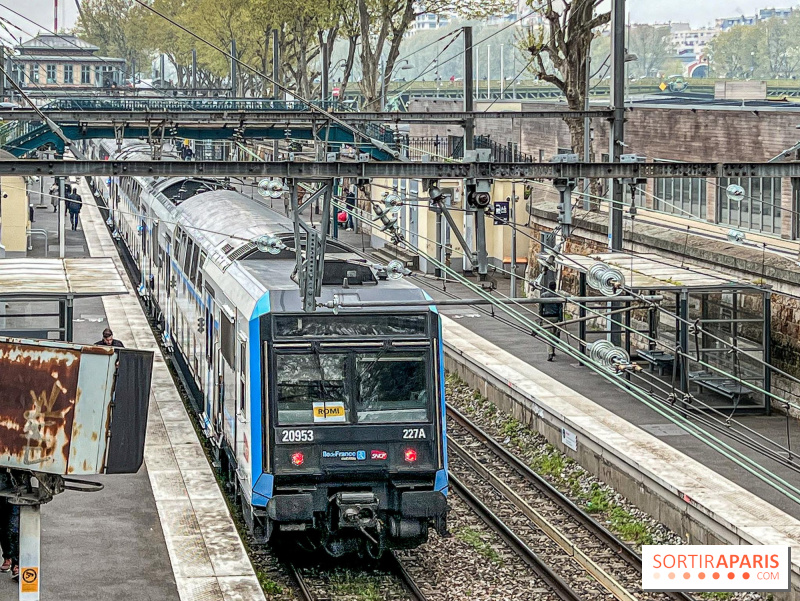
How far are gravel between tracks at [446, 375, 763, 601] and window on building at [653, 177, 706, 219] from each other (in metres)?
7.28

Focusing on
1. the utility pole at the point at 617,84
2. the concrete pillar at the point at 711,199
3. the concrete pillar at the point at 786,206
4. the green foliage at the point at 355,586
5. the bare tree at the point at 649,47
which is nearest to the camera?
the green foliage at the point at 355,586

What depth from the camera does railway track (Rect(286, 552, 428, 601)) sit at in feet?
40.5

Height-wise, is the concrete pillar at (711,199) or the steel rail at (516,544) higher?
the concrete pillar at (711,199)

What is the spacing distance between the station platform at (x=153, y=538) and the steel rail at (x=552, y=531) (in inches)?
133

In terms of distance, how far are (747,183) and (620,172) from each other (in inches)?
462

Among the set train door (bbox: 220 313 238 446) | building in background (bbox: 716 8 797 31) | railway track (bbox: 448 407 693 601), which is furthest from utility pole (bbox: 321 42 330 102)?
building in background (bbox: 716 8 797 31)

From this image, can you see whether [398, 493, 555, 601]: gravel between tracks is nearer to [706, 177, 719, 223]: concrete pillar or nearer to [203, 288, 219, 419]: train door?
[203, 288, 219, 419]: train door

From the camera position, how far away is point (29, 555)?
28.2 feet

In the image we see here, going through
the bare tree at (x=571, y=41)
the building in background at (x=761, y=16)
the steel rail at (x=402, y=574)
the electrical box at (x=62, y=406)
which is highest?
the building in background at (x=761, y=16)

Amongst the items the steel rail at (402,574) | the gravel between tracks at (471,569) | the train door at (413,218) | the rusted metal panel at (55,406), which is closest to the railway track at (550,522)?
the gravel between tracks at (471,569)

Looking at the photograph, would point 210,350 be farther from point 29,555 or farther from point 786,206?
point 786,206

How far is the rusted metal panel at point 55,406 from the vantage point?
828 centimetres

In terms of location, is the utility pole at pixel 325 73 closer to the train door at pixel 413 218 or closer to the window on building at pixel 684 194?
the train door at pixel 413 218

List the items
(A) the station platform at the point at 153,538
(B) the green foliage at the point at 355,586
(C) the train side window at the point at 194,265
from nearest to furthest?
(A) the station platform at the point at 153,538 → (B) the green foliage at the point at 355,586 → (C) the train side window at the point at 194,265
